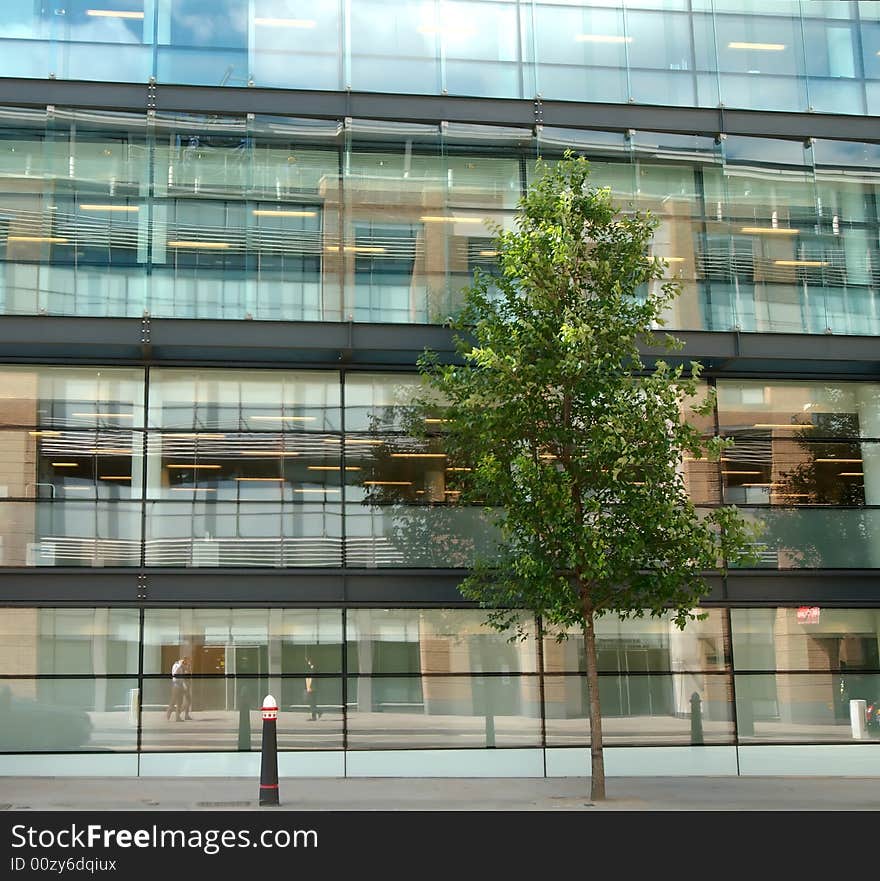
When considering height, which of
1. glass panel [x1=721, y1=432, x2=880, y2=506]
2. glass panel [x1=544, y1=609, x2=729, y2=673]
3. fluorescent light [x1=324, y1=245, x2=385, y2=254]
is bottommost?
glass panel [x1=544, y1=609, x2=729, y2=673]

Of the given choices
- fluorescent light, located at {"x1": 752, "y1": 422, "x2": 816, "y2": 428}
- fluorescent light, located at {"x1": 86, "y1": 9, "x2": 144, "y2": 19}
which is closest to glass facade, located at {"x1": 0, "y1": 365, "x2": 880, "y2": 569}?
fluorescent light, located at {"x1": 752, "y1": 422, "x2": 816, "y2": 428}

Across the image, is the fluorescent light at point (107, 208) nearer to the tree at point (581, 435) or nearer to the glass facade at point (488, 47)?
the glass facade at point (488, 47)

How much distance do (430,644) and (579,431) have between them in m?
4.94

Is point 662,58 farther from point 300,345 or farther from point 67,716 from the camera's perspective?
point 67,716

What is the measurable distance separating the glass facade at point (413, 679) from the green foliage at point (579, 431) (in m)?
2.78

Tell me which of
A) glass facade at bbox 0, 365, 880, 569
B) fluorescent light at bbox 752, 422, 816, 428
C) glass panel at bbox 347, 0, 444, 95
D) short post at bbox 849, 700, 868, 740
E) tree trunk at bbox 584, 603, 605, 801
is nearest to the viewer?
tree trunk at bbox 584, 603, 605, 801

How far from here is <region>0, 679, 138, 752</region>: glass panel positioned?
18438 millimetres

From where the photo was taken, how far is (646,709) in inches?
768

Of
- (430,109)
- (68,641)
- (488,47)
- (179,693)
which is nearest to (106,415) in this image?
(68,641)

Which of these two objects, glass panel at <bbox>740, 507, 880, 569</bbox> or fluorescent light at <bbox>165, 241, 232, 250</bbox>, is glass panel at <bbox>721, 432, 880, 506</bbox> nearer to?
glass panel at <bbox>740, 507, 880, 569</bbox>

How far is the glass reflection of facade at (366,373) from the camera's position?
18.8m

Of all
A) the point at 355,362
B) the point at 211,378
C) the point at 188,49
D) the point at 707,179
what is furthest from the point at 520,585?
the point at 188,49

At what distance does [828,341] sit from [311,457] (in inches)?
355

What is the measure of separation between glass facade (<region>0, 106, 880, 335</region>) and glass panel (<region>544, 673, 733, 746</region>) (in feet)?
19.9
